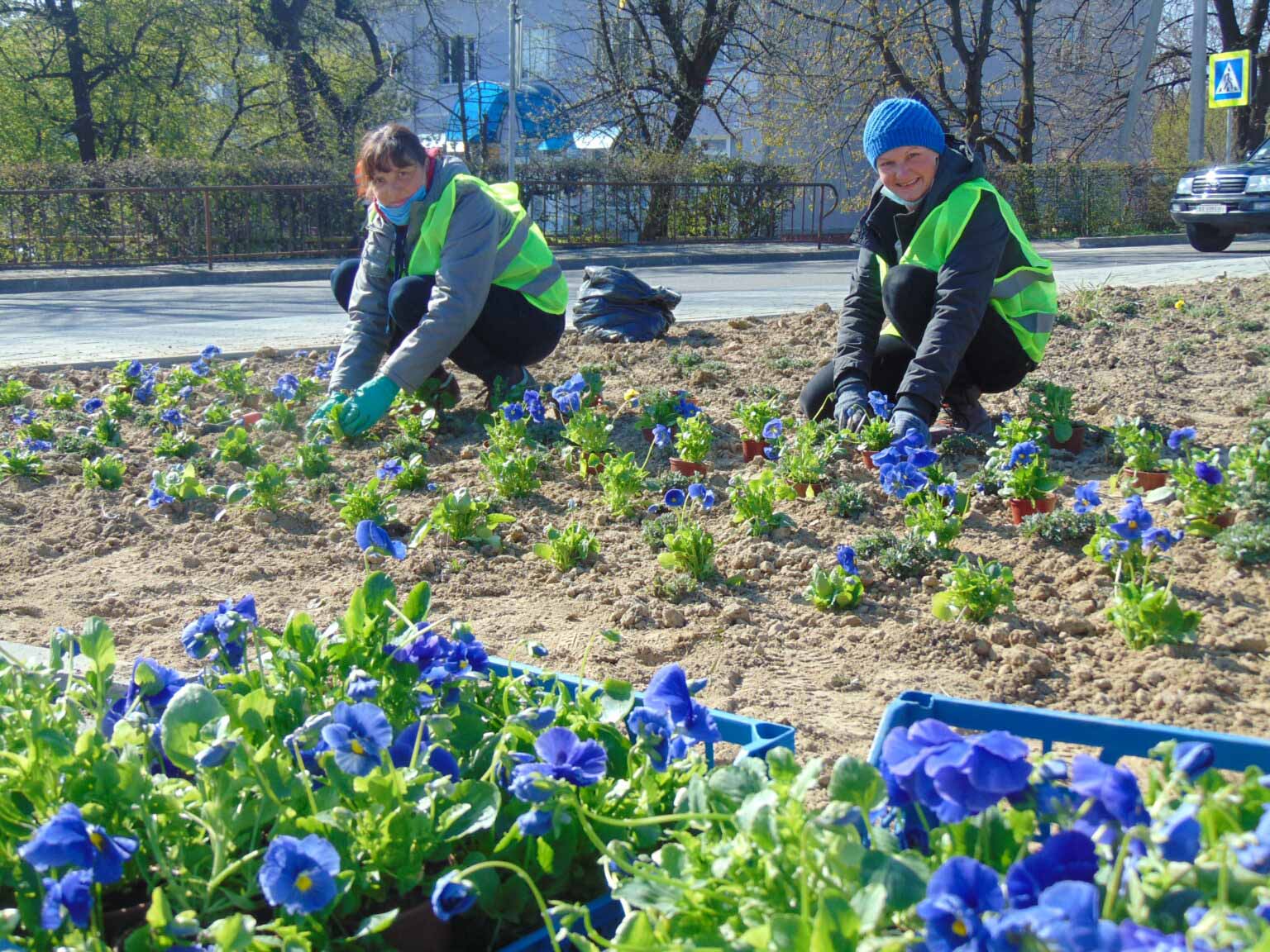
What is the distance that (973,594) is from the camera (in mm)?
2939

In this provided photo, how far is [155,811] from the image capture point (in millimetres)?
1535

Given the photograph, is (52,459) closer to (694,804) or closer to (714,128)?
(694,804)

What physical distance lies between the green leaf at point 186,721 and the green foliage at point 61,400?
4428 mm

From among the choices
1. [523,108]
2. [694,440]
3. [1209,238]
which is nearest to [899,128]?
[694,440]

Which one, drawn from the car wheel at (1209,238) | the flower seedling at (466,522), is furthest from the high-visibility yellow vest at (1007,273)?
the car wheel at (1209,238)

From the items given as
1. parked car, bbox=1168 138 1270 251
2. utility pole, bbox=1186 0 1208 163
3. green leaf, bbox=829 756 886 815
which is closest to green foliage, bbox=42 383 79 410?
green leaf, bbox=829 756 886 815

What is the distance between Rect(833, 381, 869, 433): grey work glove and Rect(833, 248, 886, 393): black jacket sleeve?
7 centimetres

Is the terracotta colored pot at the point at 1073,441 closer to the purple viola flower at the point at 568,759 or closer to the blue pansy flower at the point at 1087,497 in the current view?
the blue pansy flower at the point at 1087,497

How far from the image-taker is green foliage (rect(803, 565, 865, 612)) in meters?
3.12

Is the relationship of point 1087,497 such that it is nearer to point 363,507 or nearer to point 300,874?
point 363,507

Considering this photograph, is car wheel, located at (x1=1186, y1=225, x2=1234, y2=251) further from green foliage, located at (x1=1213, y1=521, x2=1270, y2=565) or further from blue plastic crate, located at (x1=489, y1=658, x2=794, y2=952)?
blue plastic crate, located at (x1=489, y1=658, x2=794, y2=952)

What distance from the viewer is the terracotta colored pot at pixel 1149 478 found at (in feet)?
12.5

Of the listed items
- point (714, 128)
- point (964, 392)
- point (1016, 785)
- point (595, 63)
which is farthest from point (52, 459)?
point (714, 128)

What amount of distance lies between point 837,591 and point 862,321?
6.04 ft
